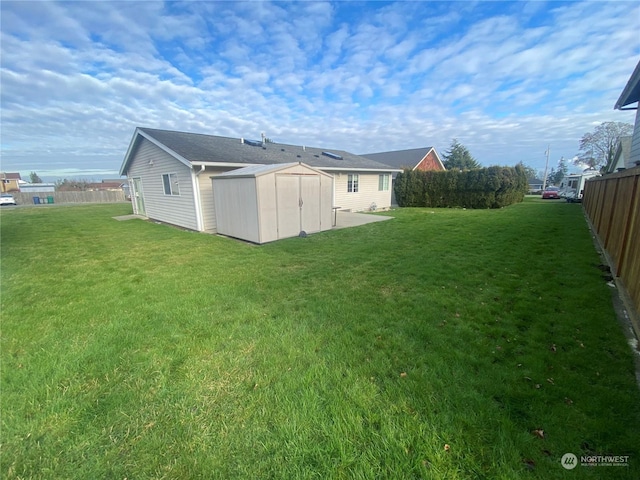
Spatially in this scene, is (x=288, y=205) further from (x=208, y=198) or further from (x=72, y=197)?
(x=72, y=197)

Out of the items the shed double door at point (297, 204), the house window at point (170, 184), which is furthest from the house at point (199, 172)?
the shed double door at point (297, 204)

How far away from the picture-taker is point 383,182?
17812 mm

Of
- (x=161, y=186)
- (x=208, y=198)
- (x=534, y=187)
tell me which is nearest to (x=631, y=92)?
(x=208, y=198)

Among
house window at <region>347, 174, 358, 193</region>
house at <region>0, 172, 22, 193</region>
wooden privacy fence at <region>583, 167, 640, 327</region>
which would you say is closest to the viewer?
wooden privacy fence at <region>583, 167, 640, 327</region>

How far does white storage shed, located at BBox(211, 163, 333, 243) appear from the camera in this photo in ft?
26.3

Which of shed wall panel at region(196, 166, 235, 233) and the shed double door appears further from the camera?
shed wall panel at region(196, 166, 235, 233)

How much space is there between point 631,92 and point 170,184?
16.3 metres

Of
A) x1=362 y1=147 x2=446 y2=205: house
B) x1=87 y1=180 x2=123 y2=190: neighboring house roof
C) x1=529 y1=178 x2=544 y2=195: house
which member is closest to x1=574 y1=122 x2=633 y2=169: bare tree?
x1=529 y1=178 x2=544 y2=195: house

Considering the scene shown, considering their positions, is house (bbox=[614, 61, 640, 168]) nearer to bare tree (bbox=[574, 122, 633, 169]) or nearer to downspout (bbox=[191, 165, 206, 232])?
downspout (bbox=[191, 165, 206, 232])

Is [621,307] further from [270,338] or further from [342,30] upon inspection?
[342,30]

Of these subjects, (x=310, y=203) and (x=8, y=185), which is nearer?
(x=310, y=203)

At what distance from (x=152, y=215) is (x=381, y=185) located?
1340cm

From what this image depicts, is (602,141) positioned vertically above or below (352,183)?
above

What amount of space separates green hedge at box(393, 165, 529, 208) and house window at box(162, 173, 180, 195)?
14717 mm
